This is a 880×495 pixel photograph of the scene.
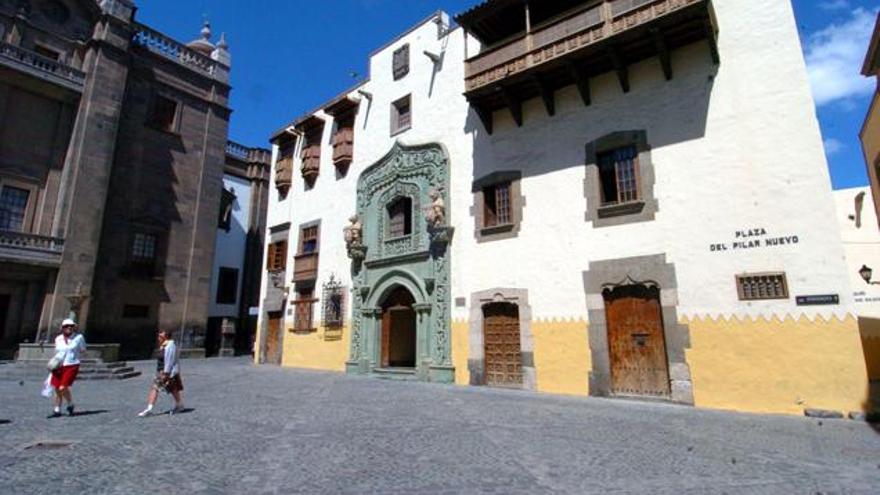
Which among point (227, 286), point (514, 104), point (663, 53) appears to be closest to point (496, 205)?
point (514, 104)

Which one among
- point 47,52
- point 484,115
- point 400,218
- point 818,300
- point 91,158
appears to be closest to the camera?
point 818,300

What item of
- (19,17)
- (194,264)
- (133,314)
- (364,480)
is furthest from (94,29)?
(364,480)

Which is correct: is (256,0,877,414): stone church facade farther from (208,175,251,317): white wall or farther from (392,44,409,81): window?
(208,175,251,317): white wall

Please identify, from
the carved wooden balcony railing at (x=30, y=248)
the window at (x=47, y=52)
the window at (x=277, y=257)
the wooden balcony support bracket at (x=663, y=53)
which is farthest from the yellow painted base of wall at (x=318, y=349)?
the window at (x=47, y=52)

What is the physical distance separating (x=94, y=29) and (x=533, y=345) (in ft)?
87.1

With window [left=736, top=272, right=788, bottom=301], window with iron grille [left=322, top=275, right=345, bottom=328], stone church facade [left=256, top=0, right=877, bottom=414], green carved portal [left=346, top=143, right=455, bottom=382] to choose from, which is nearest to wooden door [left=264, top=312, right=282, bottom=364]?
window with iron grille [left=322, top=275, right=345, bottom=328]

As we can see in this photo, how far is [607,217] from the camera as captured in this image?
11.7m

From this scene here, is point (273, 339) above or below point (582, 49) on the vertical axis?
below

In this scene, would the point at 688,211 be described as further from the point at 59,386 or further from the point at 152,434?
the point at 59,386

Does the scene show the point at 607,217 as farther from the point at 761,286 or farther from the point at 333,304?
the point at 333,304

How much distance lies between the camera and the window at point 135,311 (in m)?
22.9

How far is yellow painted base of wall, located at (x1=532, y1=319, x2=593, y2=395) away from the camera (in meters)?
11.6

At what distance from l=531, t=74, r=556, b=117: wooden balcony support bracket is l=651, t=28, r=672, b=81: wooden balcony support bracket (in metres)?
2.95

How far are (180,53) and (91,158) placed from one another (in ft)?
28.6
